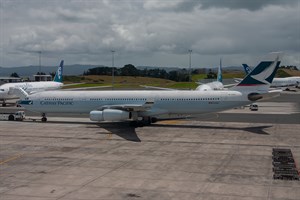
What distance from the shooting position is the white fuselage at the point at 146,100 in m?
39.0

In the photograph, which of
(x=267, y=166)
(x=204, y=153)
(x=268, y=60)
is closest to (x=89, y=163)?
(x=204, y=153)

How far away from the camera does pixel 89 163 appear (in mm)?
23734

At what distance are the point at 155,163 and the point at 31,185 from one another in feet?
25.1

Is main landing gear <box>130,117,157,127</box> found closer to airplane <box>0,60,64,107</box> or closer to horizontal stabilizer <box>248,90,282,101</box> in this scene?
horizontal stabilizer <box>248,90,282,101</box>

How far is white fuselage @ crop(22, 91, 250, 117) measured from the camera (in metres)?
39.0

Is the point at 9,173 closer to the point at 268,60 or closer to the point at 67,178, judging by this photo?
the point at 67,178

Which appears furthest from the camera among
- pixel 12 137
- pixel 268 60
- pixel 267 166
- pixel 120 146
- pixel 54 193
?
pixel 268 60

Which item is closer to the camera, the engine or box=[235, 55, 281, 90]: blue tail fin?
box=[235, 55, 281, 90]: blue tail fin

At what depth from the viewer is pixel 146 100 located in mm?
41688

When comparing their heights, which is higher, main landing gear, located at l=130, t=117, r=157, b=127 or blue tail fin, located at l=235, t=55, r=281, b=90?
blue tail fin, located at l=235, t=55, r=281, b=90

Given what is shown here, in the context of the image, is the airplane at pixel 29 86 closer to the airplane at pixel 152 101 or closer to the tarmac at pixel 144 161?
the airplane at pixel 152 101

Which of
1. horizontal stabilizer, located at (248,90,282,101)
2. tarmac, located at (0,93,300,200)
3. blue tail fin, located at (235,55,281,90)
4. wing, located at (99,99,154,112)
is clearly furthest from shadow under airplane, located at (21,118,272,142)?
blue tail fin, located at (235,55,281,90)

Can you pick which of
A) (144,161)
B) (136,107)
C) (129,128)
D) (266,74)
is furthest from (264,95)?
(144,161)

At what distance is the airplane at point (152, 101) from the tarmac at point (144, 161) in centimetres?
169
